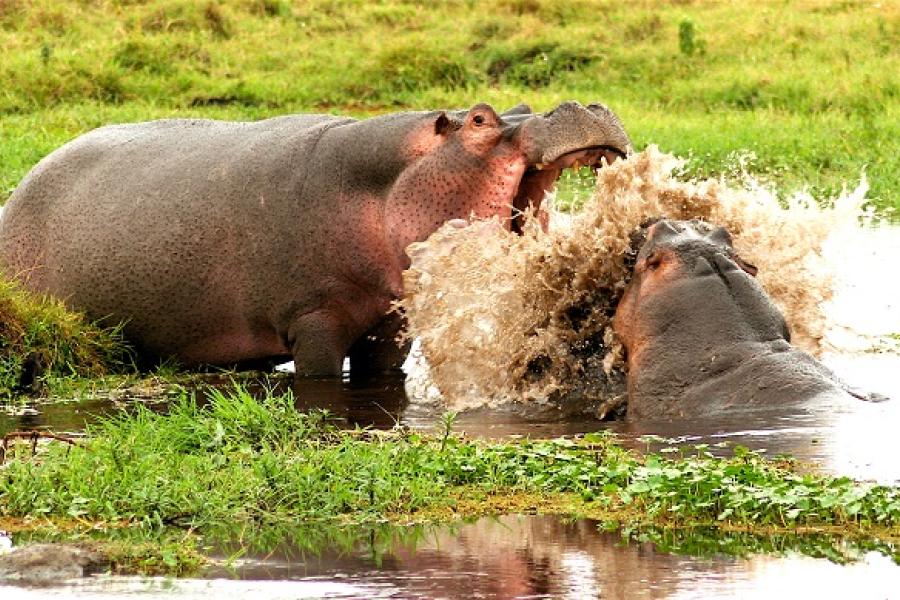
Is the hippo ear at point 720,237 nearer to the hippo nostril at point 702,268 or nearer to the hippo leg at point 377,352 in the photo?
the hippo nostril at point 702,268

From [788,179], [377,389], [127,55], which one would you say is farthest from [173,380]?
[127,55]

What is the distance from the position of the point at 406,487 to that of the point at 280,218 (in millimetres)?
3318

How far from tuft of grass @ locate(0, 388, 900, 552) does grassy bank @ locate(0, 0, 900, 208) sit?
32.0 ft

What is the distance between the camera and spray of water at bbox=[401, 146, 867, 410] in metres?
7.43

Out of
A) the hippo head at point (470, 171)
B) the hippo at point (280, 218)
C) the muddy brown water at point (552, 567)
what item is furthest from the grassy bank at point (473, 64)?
the muddy brown water at point (552, 567)

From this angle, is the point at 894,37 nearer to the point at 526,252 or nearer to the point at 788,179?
the point at 788,179

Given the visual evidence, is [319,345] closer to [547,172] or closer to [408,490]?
[547,172]

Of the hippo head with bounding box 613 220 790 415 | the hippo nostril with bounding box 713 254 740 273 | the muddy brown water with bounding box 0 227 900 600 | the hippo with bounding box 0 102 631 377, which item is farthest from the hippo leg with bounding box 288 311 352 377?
the muddy brown water with bounding box 0 227 900 600

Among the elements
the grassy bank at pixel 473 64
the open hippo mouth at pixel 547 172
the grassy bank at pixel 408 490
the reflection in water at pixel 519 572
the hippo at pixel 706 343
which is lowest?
the reflection in water at pixel 519 572

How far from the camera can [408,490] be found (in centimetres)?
517

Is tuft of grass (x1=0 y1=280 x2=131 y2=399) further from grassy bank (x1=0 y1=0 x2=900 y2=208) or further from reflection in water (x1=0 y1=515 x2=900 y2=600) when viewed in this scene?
grassy bank (x1=0 y1=0 x2=900 y2=208)

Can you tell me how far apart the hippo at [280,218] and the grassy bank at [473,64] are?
6.50 m

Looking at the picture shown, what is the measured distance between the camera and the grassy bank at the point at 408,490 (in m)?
4.84

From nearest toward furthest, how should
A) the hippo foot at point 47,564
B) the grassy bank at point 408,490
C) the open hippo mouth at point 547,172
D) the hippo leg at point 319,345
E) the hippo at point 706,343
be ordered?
the hippo foot at point 47,564 → the grassy bank at point 408,490 → the hippo at point 706,343 → the open hippo mouth at point 547,172 → the hippo leg at point 319,345
